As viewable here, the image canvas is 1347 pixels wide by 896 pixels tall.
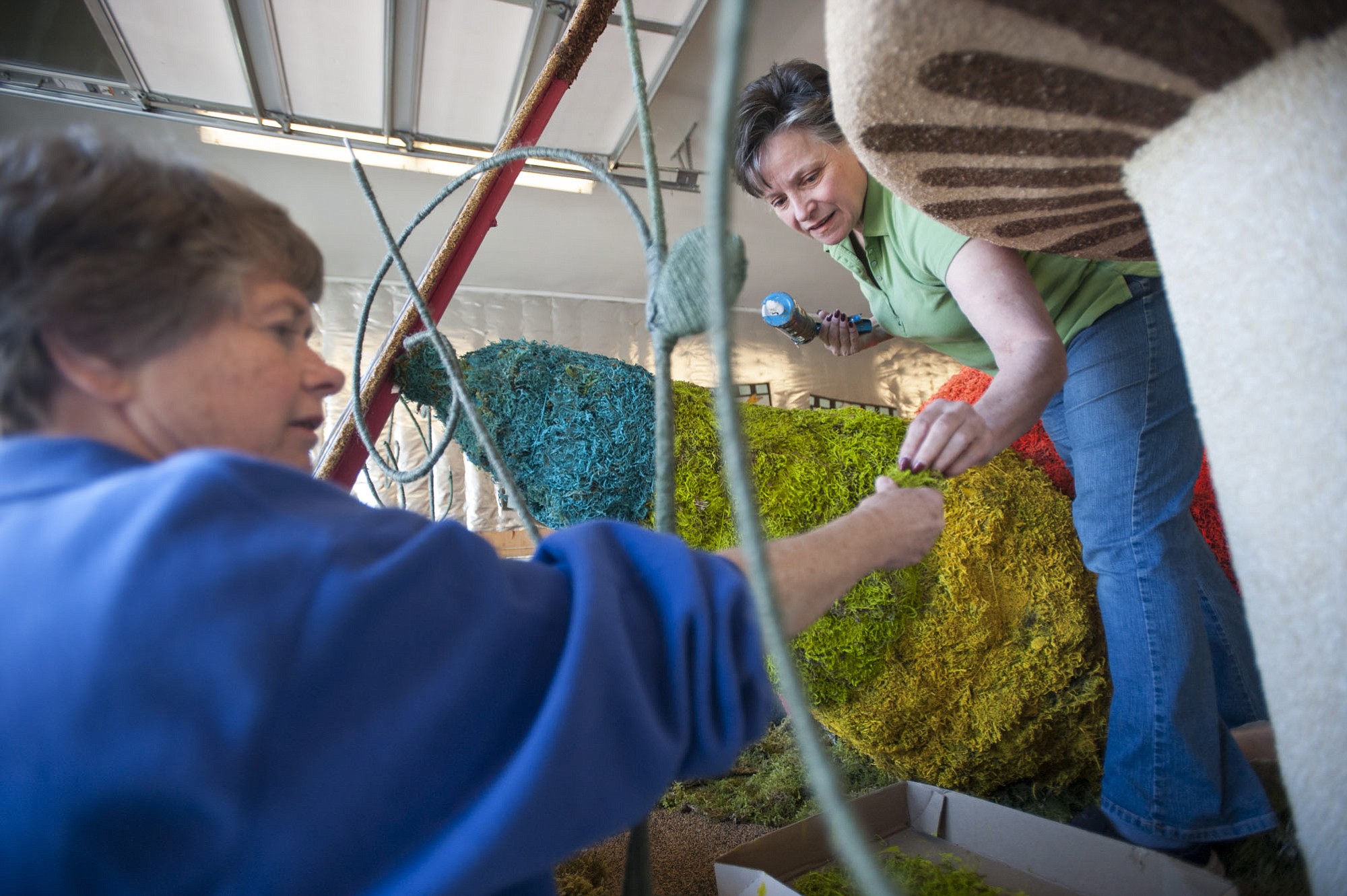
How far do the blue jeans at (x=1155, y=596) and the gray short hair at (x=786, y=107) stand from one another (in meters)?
0.46

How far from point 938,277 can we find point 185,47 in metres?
2.12

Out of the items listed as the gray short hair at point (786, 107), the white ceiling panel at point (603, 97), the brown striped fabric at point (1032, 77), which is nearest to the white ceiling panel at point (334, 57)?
the white ceiling panel at point (603, 97)

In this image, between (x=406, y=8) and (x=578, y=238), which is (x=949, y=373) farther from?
(x=406, y=8)

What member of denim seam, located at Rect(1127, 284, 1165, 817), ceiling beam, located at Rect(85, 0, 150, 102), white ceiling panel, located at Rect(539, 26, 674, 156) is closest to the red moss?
denim seam, located at Rect(1127, 284, 1165, 817)

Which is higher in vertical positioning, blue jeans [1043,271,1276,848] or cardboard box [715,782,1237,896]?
blue jeans [1043,271,1276,848]

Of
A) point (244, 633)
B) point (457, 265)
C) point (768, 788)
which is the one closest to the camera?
point (244, 633)

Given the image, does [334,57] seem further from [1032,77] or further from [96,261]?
[1032,77]

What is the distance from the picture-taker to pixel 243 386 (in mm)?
429

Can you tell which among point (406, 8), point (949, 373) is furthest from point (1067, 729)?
point (949, 373)

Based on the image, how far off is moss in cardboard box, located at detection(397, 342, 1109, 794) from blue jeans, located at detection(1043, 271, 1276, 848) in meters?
0.11

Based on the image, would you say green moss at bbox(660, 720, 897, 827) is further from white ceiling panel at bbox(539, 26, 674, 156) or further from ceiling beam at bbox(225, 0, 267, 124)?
ceiling beam at bbox(225, 0, 267, 124)

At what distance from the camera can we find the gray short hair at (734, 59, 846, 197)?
0.99 m

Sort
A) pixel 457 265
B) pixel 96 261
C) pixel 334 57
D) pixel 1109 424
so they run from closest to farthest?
pixel 96 261
pixel 1109 424
pixel 457 265
pixel 334 57

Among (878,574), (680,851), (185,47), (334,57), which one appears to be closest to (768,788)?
(680,851)
